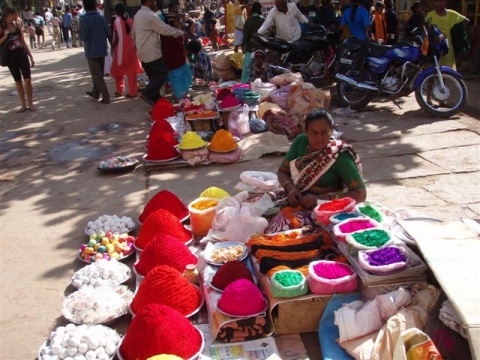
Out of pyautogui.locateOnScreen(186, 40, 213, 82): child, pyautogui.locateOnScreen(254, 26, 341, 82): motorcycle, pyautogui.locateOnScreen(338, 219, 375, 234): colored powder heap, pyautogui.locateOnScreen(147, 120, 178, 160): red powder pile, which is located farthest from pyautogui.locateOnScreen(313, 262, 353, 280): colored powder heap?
pyautogui.locateOnScreen(186, 40, 213, 82): child

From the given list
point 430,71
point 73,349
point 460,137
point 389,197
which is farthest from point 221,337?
point 430,71

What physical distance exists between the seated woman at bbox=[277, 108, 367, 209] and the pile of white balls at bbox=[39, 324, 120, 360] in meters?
1.60

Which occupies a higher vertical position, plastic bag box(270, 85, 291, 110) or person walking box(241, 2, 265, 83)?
person walking box(241, 2, 265, 83)

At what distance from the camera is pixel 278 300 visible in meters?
2.80

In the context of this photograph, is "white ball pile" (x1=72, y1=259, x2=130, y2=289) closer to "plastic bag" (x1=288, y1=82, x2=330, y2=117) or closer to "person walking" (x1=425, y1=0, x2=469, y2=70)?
"plastic bag" (x1=288, y1=82, x2=330, y2=117)

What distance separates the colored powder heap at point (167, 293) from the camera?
2932 millimetres

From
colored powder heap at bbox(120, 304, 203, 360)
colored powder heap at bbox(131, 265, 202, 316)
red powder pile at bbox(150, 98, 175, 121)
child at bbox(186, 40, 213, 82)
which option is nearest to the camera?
colored powder heap at bbox(120, 304, 203, 360)

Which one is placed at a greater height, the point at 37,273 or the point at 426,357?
the point at 426,357

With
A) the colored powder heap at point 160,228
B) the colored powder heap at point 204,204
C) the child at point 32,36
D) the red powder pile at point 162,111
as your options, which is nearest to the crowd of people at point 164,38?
the red powder pile at point 162,111

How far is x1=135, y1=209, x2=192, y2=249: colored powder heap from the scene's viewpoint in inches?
148

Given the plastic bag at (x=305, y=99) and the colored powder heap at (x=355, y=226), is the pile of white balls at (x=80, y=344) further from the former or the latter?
the plastic bag at (x=305, y=99)

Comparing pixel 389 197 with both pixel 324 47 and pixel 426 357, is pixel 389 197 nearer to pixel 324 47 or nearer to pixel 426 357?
pixel 426 357

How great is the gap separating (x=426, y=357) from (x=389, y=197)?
8.30ft

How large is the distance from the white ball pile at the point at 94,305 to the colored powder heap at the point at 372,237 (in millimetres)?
1451
